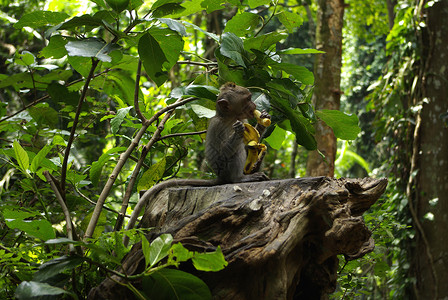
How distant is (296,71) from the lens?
104 inches

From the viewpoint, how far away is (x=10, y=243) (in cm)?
258

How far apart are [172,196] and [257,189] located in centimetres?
40

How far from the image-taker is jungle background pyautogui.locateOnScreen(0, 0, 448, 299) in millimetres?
1913

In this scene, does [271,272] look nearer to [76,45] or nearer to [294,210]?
[294,210]

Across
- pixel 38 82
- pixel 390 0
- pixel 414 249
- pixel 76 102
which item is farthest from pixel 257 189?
pixel 390 0

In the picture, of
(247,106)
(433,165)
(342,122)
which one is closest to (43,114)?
(247,106)

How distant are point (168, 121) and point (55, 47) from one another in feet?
3.01

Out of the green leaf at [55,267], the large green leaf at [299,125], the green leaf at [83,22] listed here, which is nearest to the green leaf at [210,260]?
the green leaf at [55,267]

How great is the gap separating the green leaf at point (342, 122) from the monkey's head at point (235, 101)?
1.34 ft

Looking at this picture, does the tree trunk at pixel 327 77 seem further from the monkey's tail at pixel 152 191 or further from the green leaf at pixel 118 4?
the green leaf at pixel 118 4

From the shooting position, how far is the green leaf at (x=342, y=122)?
103 inches

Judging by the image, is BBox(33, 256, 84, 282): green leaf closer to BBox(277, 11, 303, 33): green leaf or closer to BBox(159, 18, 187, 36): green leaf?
BBox(159, 18, 187, 36): green leaf

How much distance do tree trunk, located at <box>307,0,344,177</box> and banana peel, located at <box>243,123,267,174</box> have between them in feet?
7.56

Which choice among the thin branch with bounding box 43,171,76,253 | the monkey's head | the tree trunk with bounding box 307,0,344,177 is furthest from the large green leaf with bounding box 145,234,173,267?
the tree trunk with bounding box 307,0,344,177
